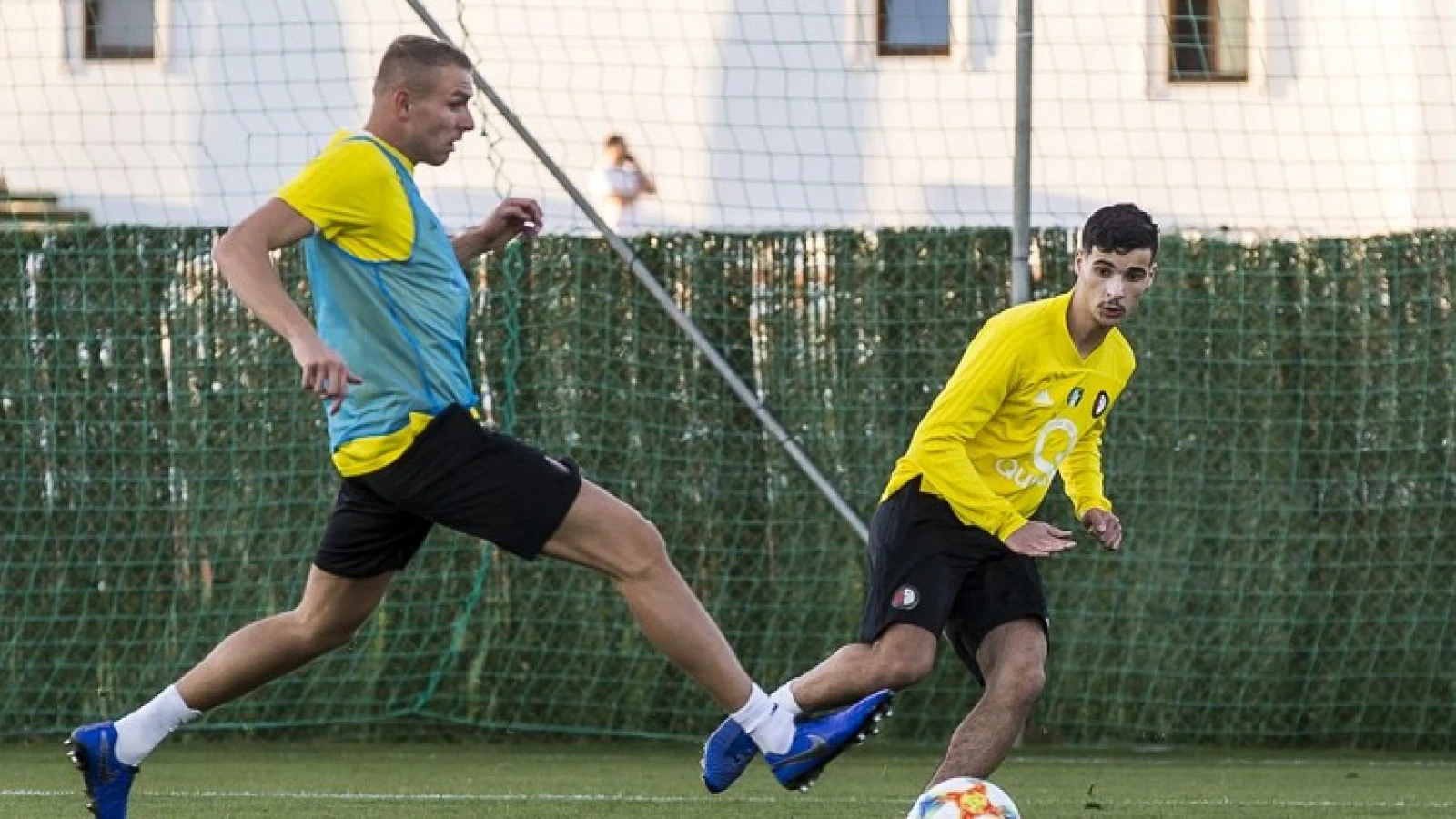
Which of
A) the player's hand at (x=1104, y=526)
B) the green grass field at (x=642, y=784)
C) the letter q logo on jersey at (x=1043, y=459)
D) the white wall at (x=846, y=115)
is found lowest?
the green grass field at (x=642, y=784)

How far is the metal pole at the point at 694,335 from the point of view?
9.82 m

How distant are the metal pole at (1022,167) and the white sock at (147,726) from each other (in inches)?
183

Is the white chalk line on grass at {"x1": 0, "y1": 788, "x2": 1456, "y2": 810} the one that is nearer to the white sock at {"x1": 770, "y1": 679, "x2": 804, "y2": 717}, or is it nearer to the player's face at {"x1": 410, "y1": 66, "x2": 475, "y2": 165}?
Answer: the white sock at {"x1": 770, "y1": 679, "x2": 804, "y2": 717}

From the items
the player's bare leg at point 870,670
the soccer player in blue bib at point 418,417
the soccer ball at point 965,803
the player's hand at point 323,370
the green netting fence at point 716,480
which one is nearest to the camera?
the player's hand at point 323,370

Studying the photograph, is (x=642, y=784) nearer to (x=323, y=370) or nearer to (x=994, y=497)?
(x=994, y=497)

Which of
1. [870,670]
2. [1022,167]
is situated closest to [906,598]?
Answer: [870,670]

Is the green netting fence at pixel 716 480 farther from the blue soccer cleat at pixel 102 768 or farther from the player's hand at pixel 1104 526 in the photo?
the blue soccer cleat at pixel 102 768

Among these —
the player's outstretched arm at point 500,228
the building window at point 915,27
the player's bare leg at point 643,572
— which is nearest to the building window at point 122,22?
the building window at point 915,27

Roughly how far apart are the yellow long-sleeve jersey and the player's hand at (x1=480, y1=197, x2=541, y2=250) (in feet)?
3.67

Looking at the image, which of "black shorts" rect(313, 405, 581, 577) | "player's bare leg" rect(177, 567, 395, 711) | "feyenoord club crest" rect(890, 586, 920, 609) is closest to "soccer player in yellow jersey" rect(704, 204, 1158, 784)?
"feyenoord club crest" rect(890, 586, 920, 609)

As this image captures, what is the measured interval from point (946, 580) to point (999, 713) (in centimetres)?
42

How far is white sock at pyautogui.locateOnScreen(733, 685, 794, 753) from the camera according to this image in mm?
Result: 5926

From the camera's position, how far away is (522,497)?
570 cm

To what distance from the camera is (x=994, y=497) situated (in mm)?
6250
